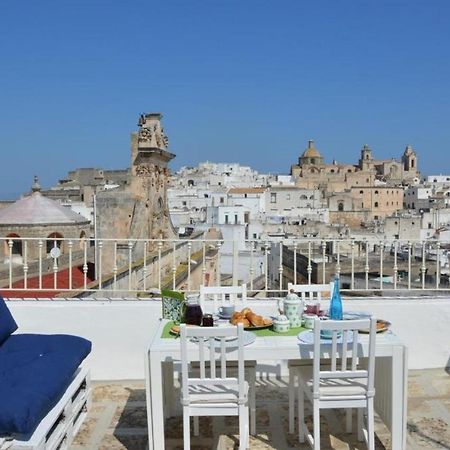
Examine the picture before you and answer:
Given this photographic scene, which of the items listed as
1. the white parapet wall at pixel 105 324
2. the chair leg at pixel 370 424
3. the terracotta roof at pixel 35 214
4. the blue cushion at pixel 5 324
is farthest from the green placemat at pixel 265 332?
the terracotta roof at pixel 35 214

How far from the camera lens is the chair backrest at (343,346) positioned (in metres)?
3.14

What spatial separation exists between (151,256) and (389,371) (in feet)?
25.6

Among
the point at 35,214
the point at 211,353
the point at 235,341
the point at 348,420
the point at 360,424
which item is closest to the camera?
the point at 211,353

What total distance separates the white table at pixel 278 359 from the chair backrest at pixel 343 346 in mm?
113

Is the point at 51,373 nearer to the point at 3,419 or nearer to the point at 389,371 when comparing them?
the point at 3,419

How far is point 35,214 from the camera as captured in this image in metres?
15.1

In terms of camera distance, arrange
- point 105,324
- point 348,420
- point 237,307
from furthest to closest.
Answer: point 105,324 → point 237,307 → point 348,420

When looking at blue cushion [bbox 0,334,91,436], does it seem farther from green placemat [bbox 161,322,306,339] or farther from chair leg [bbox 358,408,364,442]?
chair leg [bbox 358,408,364,442]

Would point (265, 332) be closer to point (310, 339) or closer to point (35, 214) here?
point (310, 339)

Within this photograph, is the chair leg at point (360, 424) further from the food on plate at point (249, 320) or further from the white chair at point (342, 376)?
the food on plate at point (249, 320)

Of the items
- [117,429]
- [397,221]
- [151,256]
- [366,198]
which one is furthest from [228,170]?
[117,429]

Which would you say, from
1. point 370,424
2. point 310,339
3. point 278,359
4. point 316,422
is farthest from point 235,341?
point 370,424

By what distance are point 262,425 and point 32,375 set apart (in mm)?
1790

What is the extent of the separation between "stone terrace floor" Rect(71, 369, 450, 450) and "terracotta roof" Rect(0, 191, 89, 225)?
10.9m
